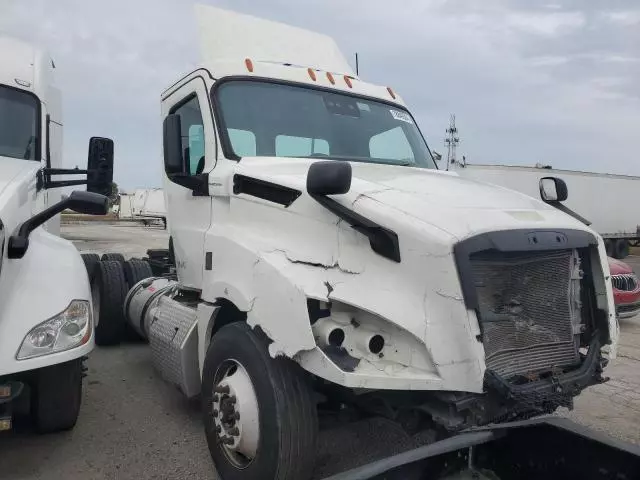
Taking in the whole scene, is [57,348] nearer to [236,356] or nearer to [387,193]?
[236,356]

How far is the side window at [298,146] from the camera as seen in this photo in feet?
13.6

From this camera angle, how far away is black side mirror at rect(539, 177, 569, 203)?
415cm

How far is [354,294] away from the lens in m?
2.88

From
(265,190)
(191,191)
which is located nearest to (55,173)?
(191,191)

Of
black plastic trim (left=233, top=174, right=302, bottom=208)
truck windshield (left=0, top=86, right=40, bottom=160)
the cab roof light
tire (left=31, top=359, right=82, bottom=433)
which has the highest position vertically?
the cab roof light

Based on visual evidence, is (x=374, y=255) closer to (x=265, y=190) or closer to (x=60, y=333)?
(x=265, y=190)

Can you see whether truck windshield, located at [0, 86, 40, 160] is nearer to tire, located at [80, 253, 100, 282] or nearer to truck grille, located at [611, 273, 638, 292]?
tire, located at [80, 253, 100, 282]

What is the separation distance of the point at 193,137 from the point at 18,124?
201cm

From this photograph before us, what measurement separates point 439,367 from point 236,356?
4.05ft

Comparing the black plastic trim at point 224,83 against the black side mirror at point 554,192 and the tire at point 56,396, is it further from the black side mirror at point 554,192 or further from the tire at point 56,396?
the tire at point 56,396

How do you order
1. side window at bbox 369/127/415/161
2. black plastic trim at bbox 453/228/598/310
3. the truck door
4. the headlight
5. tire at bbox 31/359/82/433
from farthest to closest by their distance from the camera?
side window at bbox 369/127/415/161
the truck door
tire at bbox 31/359/82/433
the headlight
black plastic trim at bbox 453/228/598/310

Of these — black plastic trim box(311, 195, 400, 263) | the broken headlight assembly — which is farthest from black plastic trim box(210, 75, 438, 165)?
the broken headlight assembly

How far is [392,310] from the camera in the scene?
9.06 feet

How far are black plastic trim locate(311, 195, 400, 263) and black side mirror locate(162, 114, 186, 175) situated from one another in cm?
159
